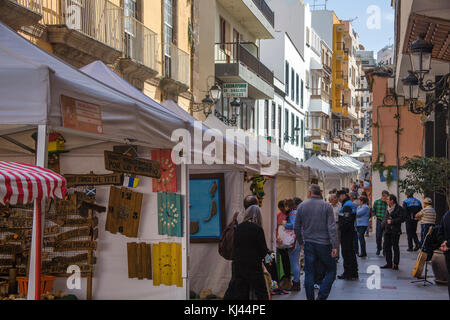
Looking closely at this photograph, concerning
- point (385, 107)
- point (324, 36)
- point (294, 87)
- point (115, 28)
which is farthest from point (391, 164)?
point (324, 36)

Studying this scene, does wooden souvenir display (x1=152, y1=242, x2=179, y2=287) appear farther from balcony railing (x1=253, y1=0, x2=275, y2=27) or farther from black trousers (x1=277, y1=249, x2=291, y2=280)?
balcony railing (x1=253, y1=0, x2=275, y2=27)

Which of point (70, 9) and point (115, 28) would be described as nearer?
point (70, 9)

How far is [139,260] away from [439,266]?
20.9 feet

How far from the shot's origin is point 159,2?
19891 millimetres

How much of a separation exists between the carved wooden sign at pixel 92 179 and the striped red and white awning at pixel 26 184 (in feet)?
10.4

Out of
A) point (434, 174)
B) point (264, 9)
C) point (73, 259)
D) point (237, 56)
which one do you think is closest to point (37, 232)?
point (73, 259)

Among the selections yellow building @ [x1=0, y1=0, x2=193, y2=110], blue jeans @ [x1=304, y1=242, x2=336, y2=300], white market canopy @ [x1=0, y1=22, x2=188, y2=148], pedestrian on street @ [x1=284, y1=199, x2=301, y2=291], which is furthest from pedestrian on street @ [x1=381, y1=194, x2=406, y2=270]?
white market canopy @ [x1=0, y1=22, x2=188, y2=148]

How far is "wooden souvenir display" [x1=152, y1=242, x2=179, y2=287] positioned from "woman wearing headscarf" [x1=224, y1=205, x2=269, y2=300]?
742 millimetres

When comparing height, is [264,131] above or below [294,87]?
below

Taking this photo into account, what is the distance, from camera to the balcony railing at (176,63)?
20233 mm

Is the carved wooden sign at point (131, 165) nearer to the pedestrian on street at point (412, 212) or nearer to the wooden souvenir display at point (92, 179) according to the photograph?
the wooden souvenir display at point (92, 179)
